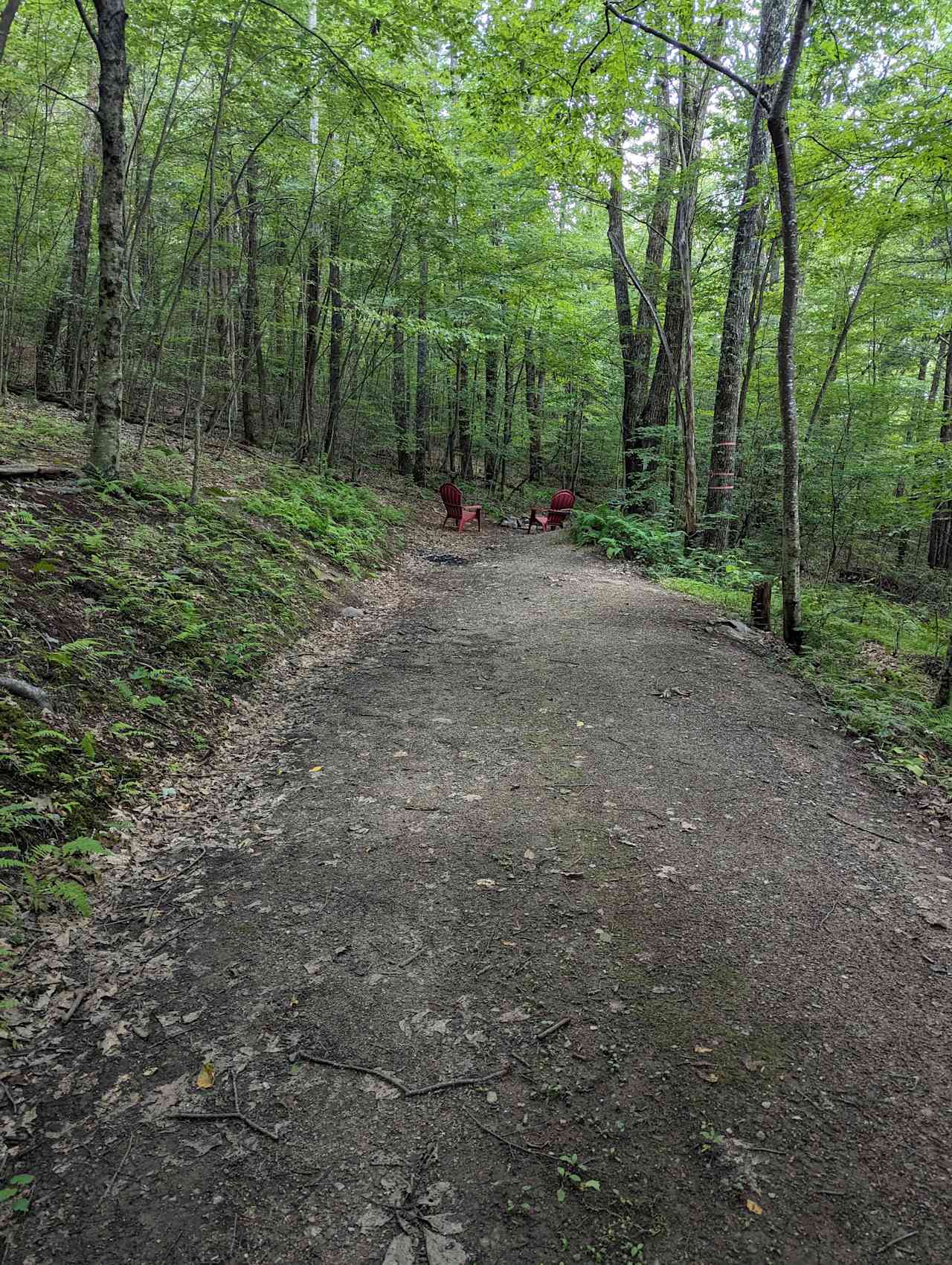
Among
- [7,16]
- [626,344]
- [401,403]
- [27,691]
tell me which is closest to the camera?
[27,691]

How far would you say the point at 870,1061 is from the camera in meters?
2.34

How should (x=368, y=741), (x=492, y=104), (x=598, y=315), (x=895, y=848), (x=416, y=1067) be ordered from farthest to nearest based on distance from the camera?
1. (x=598, y=315)
2. (x=492, y=104)
3. (x=368, y=741)
4. (x=895, y=848)
5. (x=416, y=1067)

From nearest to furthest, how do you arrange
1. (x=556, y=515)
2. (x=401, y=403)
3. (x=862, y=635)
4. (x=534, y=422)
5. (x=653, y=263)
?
(x=862, y=635), (x=653, y=263), (x=556, y=515), (x=401, y=403), (x=534, y=422)

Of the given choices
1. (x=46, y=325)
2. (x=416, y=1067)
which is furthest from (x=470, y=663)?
(x=46, y=325)

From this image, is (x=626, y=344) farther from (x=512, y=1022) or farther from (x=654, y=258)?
(x=512, y=1022)

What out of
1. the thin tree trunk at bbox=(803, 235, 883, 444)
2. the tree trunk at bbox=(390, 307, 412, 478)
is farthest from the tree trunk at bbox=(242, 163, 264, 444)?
the thin tree trunk at bbox=(803, 235, 883, 444)

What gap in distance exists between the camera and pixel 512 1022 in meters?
2.51

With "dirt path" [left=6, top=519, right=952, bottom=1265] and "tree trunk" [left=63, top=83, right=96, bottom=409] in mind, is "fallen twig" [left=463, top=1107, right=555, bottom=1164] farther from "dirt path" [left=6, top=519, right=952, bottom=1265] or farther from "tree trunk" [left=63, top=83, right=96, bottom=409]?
"tree trunk" [left=63, top=83, right=96, bottom=409]

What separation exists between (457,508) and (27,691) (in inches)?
455

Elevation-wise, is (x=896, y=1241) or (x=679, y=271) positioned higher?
(x=679, y=271)

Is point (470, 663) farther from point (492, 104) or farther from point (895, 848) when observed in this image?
point (492, 104)

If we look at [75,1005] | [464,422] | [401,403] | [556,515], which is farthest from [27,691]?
[464,422]

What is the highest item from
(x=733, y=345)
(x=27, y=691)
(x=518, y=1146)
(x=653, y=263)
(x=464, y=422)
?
(x=653, y=263)

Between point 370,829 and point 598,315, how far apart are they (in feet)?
49.6
